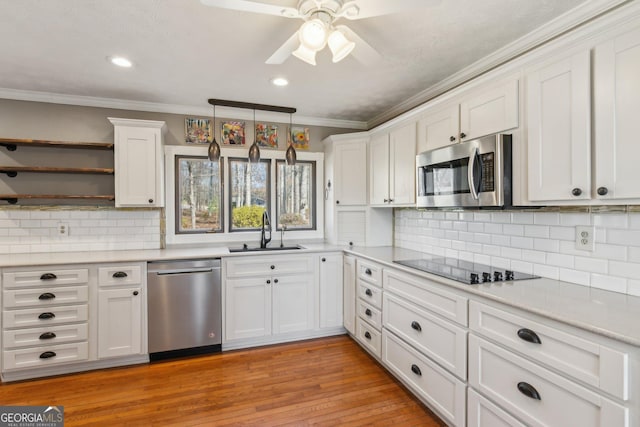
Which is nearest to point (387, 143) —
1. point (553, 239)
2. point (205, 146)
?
point (553, 239)

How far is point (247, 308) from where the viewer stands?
3109 millimetres

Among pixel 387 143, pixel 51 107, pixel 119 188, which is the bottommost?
pixel 119 188

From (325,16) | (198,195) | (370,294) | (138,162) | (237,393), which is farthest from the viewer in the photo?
(198,195)

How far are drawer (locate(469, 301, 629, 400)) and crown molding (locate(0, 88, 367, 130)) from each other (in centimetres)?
287

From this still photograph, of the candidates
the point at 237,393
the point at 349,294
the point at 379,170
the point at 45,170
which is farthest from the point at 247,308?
the point at 45,170

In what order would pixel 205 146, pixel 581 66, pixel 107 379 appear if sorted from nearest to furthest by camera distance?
pixel 581 66, pixel 107 379, pixel 205 146

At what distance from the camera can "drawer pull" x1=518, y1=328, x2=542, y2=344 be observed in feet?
4.63

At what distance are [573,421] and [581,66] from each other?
5.17 feet

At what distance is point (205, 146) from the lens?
11.6 ft

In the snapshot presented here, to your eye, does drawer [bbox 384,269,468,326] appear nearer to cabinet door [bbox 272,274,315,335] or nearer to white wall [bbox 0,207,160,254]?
cabinet door [bbox 272,274,315,335]

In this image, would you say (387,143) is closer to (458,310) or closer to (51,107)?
(458,310)

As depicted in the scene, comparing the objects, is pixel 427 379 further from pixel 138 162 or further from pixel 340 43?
pixel 138 162

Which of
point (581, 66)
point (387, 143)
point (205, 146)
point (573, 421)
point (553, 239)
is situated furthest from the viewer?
point (205, 146)

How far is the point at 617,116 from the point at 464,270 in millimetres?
1206
